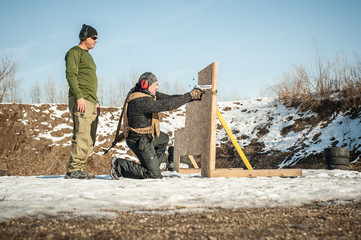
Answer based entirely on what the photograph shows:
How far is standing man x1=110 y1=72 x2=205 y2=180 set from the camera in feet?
12.3

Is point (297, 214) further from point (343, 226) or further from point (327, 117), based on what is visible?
point (327, 117)

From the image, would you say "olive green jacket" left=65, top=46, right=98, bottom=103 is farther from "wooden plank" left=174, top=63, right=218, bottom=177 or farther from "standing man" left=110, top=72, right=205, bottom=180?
"wooden plank" left=174, top=63, right=218, bottom=177

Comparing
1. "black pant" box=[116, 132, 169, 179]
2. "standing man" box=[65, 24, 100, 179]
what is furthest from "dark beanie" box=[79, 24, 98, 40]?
"black pant" box=[116, 132, 169, 179]

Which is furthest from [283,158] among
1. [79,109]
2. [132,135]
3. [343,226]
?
[343,226]

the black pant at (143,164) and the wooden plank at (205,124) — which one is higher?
the wooden plank at (205,124)

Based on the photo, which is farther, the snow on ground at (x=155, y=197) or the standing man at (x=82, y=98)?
the standing man at (x=82, y=98)

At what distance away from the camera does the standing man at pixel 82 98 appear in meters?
3.58

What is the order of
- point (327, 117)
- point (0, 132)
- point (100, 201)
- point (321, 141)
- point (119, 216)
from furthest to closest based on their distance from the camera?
point (0, 132) < point (327, 117) < point (321, 141) < point (100, 201) < point (119, 216)

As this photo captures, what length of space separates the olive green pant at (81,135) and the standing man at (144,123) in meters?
0.38

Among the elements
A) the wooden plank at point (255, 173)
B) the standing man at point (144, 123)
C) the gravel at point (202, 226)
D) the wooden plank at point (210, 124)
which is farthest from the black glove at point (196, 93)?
the gravel at point (202, 226)

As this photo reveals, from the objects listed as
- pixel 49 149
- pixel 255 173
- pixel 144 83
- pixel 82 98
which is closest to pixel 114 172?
pixel 82 98

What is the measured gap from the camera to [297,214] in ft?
6.73

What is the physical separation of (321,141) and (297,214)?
695 cm

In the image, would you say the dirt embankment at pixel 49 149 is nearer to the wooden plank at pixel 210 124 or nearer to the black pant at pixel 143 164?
the wooden plank at pixel 210 124
